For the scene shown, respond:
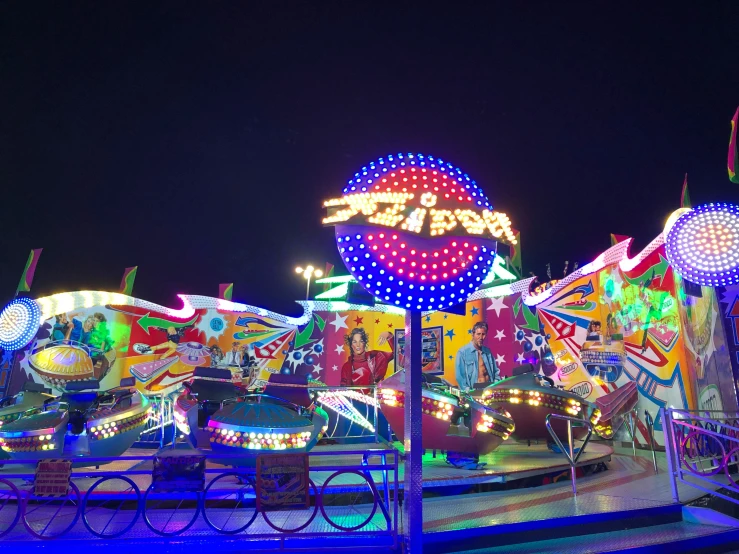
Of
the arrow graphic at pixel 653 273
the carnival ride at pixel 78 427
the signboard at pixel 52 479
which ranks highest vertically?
the arrow graphic at pixel 653 273

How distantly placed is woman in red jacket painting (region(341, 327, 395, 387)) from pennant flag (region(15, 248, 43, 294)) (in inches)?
468

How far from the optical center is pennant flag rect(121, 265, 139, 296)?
55.7ft

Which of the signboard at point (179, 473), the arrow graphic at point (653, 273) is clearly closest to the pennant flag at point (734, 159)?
the arrow graphic at point (653, 273)

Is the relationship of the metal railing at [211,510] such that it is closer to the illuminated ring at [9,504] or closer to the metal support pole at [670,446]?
the illuminated ring at [9,504]

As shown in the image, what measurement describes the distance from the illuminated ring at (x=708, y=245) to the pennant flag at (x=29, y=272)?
19.4 meters

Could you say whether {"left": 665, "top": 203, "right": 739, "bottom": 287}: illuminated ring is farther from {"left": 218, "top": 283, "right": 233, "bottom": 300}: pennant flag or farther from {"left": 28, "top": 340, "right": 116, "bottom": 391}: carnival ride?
{"left": 218, "top": 283, "right": 233, "bottom": 300}: pennant flag

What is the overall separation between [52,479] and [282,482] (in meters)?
1.84

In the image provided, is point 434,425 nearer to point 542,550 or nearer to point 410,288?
point 542,550

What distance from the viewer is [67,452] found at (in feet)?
18.4

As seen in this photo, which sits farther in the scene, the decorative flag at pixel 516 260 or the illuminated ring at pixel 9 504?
the decorative flag at pixel 516 260

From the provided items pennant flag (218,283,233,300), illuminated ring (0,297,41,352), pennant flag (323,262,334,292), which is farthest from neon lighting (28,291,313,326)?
illuminated ring (0,297,41,352)

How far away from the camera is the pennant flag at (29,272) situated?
1706 cm

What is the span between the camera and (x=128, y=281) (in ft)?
56.1

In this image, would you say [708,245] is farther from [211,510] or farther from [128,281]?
[128,281]
